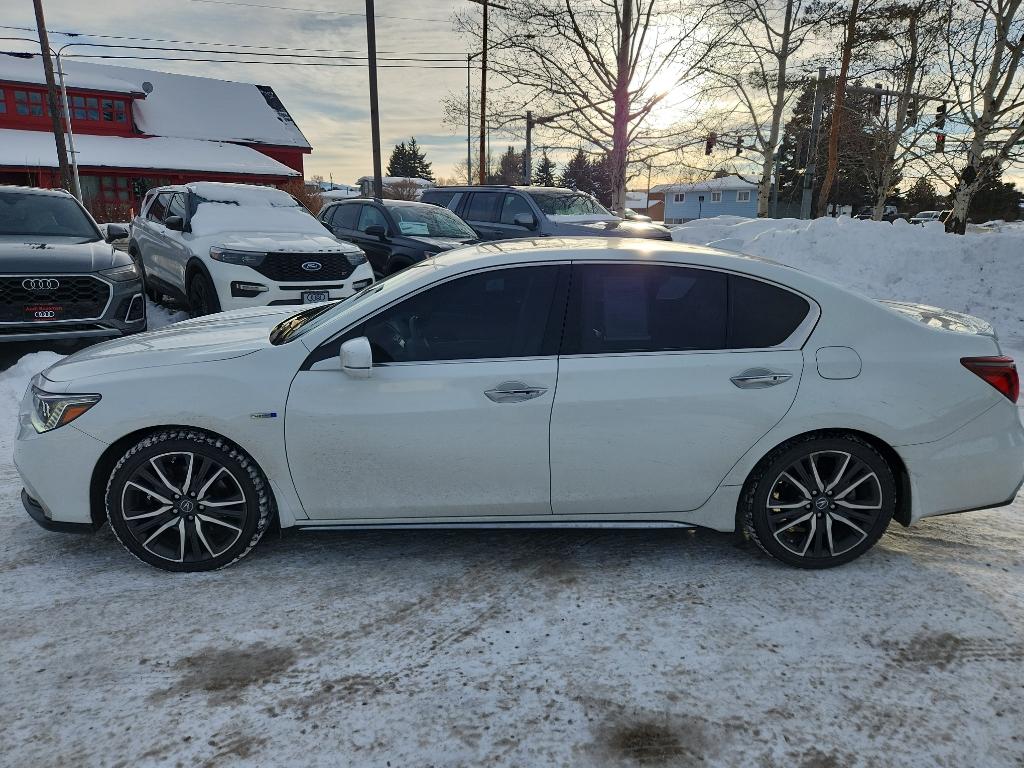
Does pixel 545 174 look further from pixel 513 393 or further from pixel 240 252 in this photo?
pixel 513 393

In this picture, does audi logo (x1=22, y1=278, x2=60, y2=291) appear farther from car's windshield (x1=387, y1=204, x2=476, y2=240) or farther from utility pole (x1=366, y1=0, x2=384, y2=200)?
utility pole (x1=366, y1=0, x2=384, y2=200)

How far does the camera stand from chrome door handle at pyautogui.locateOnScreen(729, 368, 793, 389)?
3.26 m

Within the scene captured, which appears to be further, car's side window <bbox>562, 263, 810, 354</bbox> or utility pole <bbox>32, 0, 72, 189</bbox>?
utility pole <bbox>32, 0, 72, 189</bbox>

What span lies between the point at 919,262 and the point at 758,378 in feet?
37.9

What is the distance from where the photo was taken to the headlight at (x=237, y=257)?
850cm

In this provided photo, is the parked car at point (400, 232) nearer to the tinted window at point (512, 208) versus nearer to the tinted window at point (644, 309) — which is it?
the tinted window at point (512, 208)

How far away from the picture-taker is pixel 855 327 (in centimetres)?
337

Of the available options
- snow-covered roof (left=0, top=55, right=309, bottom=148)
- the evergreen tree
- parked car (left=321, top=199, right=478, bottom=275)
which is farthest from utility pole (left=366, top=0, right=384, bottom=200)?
the evergreen tree

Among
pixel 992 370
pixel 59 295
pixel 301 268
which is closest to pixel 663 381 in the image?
pixel 992 370

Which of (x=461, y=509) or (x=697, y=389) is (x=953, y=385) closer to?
(x=697, y=389)

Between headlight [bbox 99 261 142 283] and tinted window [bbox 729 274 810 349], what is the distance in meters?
6.42

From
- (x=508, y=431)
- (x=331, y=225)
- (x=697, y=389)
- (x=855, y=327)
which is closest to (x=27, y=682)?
(x=508, y=431)

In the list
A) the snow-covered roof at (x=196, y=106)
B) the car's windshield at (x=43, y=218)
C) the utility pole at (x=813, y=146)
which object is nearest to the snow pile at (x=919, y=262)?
the utility pole at (x=813, y=146)

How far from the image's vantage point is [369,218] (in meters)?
12.0
